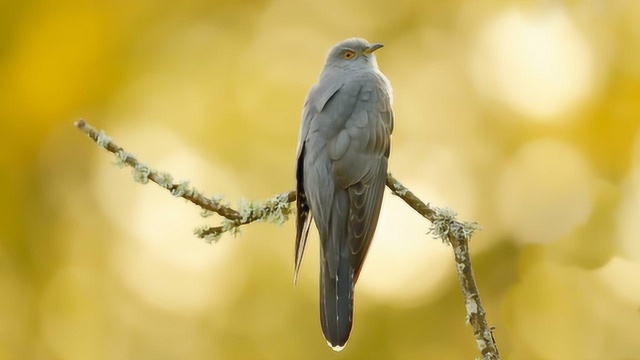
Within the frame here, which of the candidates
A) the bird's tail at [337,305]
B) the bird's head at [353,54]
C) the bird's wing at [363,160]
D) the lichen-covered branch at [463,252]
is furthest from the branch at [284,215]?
the bird's head at [353,54]

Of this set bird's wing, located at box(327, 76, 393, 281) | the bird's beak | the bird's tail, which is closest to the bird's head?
the bird's beak

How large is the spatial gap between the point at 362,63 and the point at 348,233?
1.79m

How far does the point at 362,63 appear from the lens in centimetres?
641

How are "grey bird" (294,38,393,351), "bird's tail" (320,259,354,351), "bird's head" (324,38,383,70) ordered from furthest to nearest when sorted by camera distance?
"bird's head" (324,38,383,70) < "grey bird" (294,38,393,351) < "bird's tail" (320,259,354,351)

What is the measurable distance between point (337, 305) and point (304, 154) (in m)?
1.05

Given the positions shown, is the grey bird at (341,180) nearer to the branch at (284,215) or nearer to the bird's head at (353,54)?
the branch at (284,215)

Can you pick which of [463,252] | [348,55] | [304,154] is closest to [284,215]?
[304,154]

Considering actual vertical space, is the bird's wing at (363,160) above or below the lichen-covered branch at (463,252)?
above

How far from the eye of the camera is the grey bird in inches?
193

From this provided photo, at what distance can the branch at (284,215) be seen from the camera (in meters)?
4.09

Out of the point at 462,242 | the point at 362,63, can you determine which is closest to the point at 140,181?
the point at 462,242

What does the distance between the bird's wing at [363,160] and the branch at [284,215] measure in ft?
0.44

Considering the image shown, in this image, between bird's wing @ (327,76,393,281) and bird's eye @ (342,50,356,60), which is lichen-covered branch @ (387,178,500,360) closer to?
bird's wing @ (327,76,393,281)

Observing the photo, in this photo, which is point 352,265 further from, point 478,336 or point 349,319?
point 478,336
